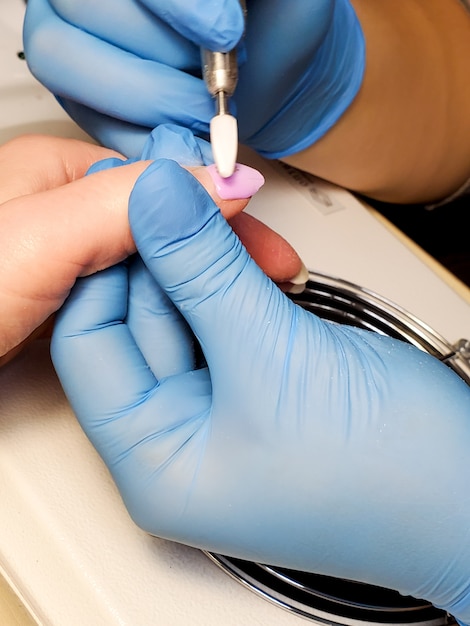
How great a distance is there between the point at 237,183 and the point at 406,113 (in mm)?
492

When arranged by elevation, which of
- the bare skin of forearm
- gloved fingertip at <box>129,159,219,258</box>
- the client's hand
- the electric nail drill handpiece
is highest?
the bare skin of forearm

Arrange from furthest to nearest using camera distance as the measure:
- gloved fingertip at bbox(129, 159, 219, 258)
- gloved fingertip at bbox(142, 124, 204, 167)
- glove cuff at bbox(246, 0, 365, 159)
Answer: glove cuff at bbox(246, 0, 365, 159), gloved fingertip at bbox(142, 124, 204, 167), gloved fingertip at bbox(129, 159, 219, 258)

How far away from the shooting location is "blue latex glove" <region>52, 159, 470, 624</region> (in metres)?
0.43

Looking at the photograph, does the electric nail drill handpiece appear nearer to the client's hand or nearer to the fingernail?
the client's hand

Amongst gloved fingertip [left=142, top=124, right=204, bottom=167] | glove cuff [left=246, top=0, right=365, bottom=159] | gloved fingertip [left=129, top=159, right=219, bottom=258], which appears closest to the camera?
gloved fingertip [left=129, top=159, right=219, bottom=258]

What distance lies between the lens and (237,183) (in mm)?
495

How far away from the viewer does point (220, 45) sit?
0.50m

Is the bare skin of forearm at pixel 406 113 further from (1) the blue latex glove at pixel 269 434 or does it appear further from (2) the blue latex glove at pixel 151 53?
(1) the blue latex glove at pixel 269 434

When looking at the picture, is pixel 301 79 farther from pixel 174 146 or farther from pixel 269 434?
pixel 269 434

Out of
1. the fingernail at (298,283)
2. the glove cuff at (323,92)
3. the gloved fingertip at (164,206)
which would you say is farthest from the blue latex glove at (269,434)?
the glove cuff at (323,92)

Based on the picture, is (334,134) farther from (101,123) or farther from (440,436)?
(440,436)

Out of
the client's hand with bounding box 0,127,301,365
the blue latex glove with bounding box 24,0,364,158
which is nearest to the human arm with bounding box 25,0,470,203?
the blue latex glove with bounding box 24,0,364,158

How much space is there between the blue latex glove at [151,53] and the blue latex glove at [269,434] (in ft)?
0.57

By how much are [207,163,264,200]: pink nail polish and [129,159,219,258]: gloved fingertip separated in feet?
0.17
